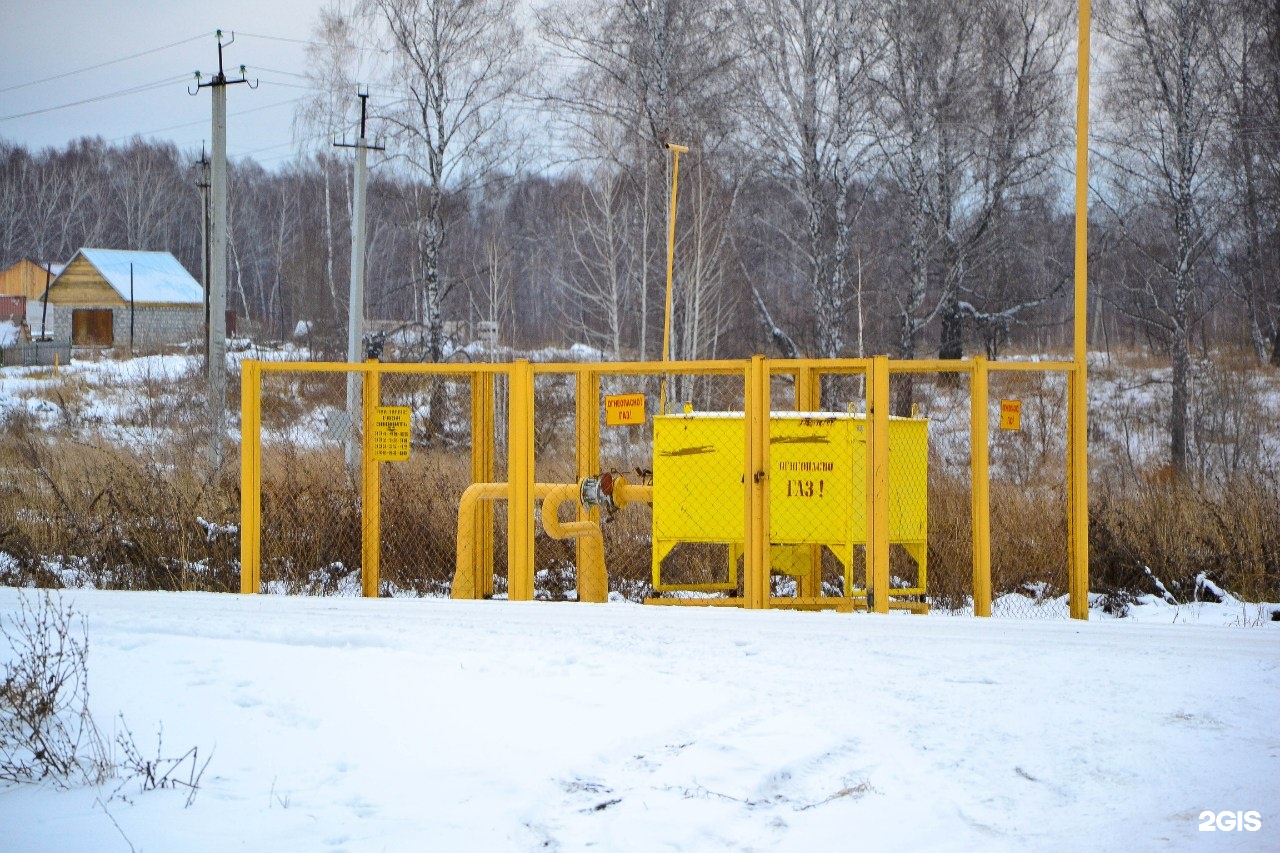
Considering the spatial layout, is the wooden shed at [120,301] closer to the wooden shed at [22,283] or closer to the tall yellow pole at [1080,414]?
the wooden shed at [22,283]

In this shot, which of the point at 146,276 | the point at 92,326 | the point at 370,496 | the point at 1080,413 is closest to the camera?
the point at 1080,413

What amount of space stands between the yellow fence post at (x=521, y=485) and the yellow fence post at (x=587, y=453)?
383 mm

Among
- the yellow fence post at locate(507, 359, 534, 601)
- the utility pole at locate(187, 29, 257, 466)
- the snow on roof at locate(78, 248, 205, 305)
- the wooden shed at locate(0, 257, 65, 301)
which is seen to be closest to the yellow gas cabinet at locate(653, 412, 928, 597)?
the yellow fence post at locate(507, 359, 534, 601)

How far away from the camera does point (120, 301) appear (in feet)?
163

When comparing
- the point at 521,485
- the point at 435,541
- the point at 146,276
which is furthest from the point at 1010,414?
the point at 146,276

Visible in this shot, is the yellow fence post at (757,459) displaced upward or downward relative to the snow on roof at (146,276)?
downward

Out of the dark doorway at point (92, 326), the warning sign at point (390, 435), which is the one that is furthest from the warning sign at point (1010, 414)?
the dark doorway at point (92, 326)

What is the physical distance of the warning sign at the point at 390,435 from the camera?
909 centimetres

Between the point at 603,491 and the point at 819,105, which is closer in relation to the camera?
the point at 603,491

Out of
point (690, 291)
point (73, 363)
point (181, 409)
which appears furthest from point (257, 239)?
point (690, 291)

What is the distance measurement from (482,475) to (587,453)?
105 centimetres

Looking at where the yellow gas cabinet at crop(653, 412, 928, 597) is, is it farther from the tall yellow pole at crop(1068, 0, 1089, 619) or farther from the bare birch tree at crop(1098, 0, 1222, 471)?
the bare birch tree at crop(1098, 0, 1222, 471)

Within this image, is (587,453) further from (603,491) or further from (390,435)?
(390,435)

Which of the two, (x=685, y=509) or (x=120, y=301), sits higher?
(x=120, y=301)
